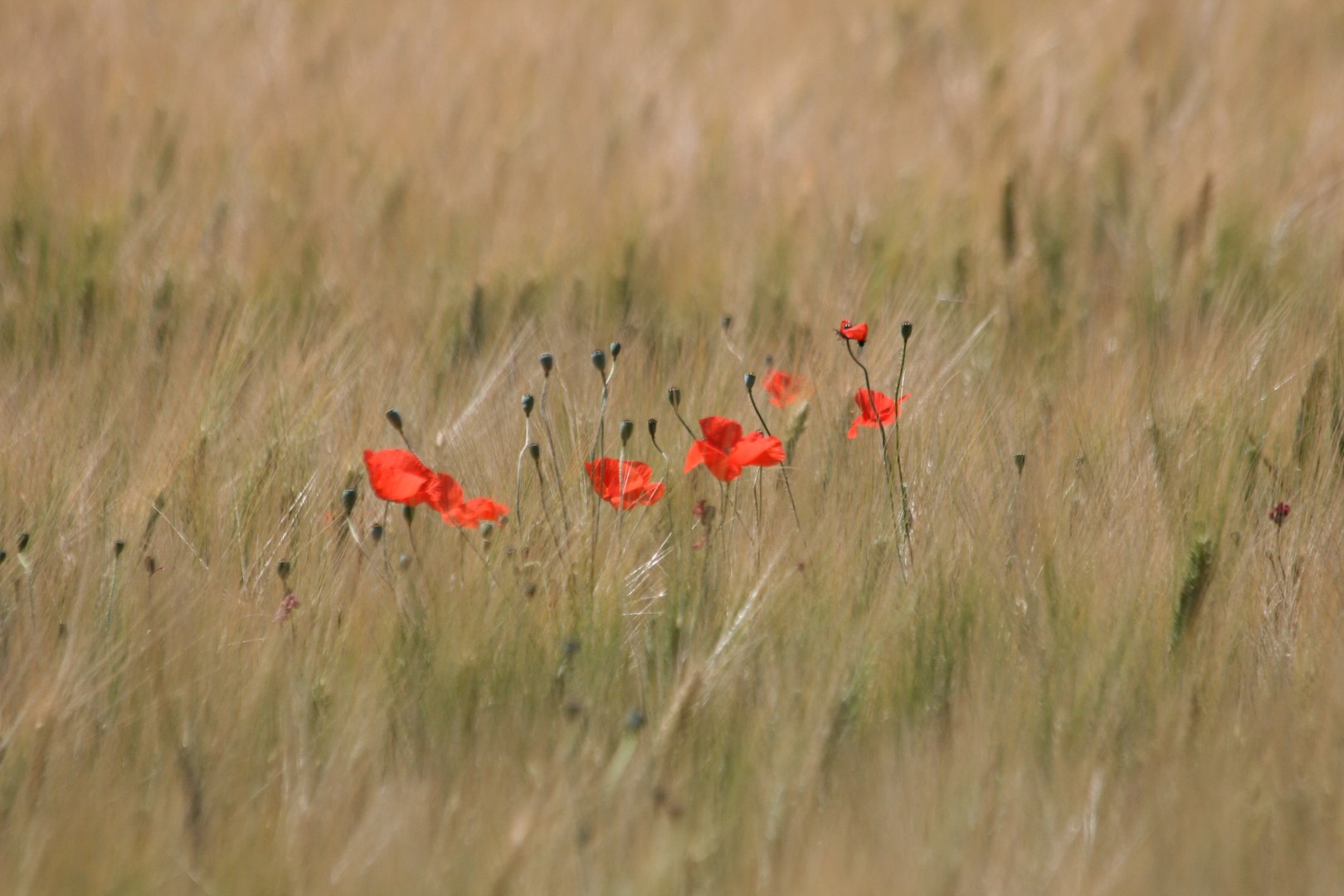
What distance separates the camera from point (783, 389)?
165 cm

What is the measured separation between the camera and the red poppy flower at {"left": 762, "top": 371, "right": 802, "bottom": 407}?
1.64 m

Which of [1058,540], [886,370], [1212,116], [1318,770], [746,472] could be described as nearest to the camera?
[1318,770]

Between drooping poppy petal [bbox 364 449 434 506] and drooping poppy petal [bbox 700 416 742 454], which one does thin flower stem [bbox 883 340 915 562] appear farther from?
drooping poppy petal [bbox 364 449 434 506]

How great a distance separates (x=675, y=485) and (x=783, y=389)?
226mm

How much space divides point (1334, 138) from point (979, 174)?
26.5 inches

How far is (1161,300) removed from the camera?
2.10 metres

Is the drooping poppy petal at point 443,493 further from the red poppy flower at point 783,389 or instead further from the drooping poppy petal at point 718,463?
the red poppy flower at point 783,389

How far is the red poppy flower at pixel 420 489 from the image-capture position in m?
1.28

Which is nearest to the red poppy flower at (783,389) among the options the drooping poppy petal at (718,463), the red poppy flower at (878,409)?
the red poppy flower at (878,409)

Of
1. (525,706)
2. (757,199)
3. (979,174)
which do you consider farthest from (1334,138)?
(525,706)

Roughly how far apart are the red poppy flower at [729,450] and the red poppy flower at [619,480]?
0.05 metres

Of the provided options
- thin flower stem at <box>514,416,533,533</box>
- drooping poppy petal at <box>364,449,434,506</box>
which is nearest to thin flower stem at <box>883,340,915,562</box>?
thin flower stem at <box>514,416,533,533</box>

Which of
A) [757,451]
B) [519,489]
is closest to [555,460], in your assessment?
[519,489]

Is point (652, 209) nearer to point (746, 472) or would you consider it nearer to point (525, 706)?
point (746, 472)
